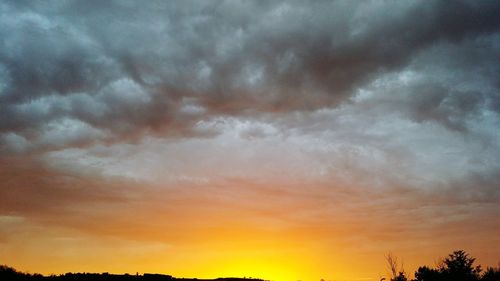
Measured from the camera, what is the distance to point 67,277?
3706 cm

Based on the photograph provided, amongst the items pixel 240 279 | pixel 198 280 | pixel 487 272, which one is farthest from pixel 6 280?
pixel 487 272

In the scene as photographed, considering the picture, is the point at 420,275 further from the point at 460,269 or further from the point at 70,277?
the point at 70,277

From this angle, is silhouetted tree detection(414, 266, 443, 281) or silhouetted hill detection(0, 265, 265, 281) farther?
silhouetted tree detection(414, 266, 443, 281)

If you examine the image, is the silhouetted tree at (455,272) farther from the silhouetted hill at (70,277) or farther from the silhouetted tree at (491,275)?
the silhouetted hill at (70,277)

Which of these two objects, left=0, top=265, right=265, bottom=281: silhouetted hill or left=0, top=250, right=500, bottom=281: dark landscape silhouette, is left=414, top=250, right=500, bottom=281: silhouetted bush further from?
left=0, top=265, right=265, bottom=281: silhouetted hill

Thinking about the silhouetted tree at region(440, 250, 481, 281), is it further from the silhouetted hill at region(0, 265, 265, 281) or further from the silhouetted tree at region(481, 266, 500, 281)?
the silhouetted hill at region(0, 265, 265, 281)

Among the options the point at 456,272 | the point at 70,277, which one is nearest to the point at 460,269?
the point at 456,272

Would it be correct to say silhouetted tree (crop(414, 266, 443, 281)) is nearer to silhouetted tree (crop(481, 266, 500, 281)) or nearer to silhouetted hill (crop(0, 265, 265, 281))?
silhouetted tree (crop(481, 266, 500, 281))

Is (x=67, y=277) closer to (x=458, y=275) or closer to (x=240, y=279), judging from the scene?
(x=240, y=279)

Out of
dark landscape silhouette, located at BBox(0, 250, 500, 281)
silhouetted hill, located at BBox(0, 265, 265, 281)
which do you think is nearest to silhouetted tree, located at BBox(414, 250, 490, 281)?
dark landscape silhouette, located at BBox(0, 250, 500, 281)

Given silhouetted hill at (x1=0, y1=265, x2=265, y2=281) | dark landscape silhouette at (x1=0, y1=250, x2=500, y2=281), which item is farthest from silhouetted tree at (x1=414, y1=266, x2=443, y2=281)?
silhouetted hill at (x1=0, y1=265, x2=265, y2=281)

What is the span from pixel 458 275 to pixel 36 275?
50651mm

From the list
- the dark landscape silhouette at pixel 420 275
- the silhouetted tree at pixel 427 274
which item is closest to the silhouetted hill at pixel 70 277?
the dark landscape silhouette at pixel 420 275

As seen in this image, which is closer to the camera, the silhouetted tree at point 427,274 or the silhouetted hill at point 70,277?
the silhouetted hill at point 70,277
